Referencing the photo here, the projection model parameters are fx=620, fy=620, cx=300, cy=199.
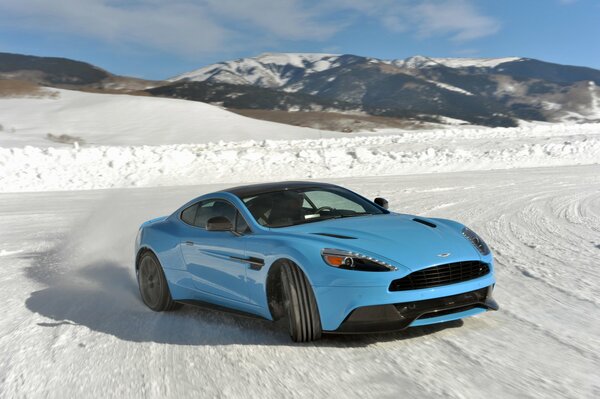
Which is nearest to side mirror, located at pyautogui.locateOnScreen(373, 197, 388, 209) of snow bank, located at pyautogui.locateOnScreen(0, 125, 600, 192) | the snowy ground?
the snowy ground

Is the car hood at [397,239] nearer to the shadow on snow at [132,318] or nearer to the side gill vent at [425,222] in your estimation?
the side gill vent at [425,222]

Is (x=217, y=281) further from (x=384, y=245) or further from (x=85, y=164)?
(x=85, y=164)

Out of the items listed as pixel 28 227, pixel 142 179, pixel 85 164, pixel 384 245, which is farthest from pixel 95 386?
pixel 85 164

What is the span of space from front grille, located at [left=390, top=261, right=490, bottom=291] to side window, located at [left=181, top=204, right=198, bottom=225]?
266 cm

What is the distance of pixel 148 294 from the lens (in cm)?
675

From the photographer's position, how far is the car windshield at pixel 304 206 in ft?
18.2

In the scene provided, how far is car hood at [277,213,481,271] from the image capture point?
14.8ft

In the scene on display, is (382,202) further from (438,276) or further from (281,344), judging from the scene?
(281,344)

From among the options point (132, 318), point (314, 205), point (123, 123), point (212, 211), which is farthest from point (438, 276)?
point (123, 123)

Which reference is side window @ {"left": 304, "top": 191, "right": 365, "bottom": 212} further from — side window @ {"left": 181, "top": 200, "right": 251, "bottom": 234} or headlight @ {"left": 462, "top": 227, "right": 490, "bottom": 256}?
headlight @ {"left": 462, "top": 227, "right": 490, "bottom": 256}

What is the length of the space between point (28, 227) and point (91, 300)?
24.1ft

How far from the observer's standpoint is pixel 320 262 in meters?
4.54

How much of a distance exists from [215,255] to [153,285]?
53.3 inches

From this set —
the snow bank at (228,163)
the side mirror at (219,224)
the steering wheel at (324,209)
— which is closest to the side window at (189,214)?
the side mirror at (219,224)
